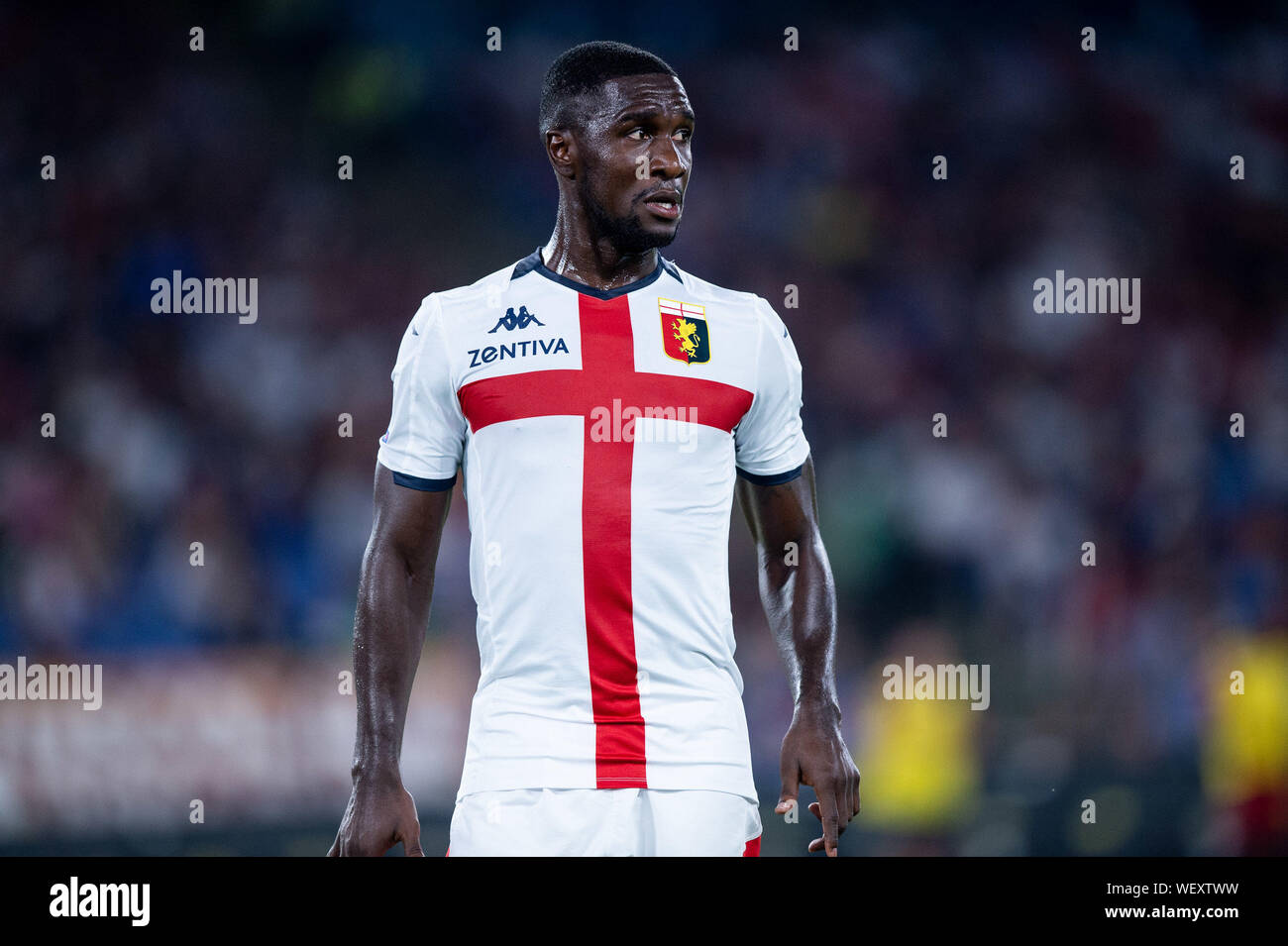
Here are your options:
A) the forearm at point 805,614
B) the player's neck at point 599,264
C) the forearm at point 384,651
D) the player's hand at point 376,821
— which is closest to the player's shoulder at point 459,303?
the player's neck at point 599,264

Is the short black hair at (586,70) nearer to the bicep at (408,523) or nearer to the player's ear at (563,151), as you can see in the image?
the player's ear at (563,151)

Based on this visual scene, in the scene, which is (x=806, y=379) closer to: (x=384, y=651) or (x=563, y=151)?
(x=563, y=151)

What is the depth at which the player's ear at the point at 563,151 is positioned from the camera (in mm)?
3076

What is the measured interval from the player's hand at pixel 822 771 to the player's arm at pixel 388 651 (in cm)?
77

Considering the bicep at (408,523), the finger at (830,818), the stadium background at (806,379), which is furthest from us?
the stadium background at (806,379)

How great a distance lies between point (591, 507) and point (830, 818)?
785 millimetres

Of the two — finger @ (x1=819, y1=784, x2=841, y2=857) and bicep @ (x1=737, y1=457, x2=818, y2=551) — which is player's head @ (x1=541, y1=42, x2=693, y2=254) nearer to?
bicep @ (x1=737, y1=457, x2=818, y2=551)

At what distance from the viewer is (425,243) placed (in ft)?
23.7

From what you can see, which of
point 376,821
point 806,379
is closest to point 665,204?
point 376,821

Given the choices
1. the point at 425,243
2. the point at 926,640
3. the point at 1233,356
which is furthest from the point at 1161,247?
the point at 425,243

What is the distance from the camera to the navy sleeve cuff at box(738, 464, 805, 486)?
3031 mm

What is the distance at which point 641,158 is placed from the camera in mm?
2961
